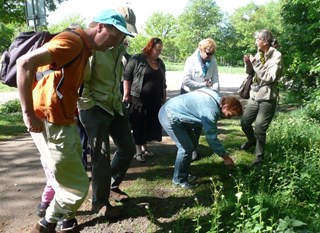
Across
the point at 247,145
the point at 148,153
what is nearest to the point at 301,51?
the point at 247,145

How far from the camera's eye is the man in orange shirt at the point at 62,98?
7.66 feet

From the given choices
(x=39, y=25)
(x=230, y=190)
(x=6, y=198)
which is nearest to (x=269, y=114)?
(x=230, y=190)

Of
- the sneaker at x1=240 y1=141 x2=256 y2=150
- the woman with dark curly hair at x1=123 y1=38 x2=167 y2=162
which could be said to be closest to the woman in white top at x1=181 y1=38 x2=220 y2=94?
the woman with dark curly hair at x1=123 y1=38 x2=167 y2=162

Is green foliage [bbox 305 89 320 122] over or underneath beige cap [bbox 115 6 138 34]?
underneath

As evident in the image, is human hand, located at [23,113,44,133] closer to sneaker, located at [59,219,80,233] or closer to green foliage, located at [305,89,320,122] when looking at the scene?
sneaker, located at [59,219,80,233]

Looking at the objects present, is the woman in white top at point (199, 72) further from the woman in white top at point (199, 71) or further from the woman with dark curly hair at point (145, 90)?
the woman with dark curly hair at point (145, 90)

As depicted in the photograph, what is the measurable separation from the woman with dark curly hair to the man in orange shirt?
2406 millimetres

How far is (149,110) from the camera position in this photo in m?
5.46

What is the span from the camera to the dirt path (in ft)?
11.6

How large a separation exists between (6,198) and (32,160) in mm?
1668

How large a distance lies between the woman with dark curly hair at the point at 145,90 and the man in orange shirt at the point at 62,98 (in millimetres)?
2406

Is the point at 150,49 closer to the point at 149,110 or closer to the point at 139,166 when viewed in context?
the point at 149,110

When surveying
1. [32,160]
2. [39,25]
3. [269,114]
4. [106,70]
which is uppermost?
[39,25]

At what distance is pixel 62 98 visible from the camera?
2.60 meters
